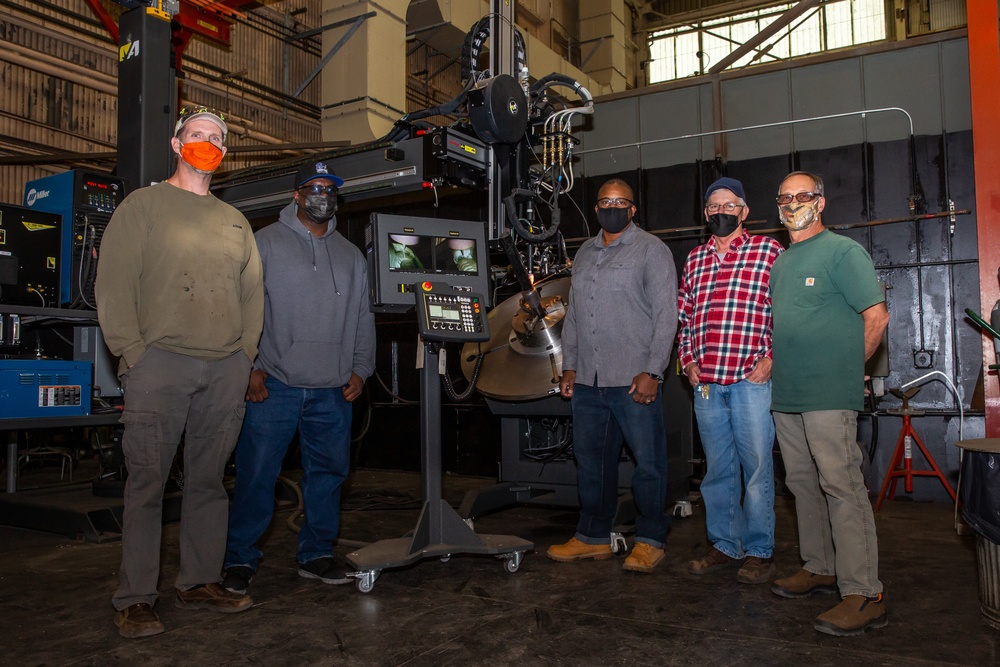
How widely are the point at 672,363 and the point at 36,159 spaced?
548 centimetres

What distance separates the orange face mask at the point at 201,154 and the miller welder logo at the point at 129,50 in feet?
7.02

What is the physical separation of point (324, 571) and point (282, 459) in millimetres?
504

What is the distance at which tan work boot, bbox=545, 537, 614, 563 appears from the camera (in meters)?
3.59

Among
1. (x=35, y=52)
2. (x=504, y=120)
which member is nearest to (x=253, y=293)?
(x=504, y=120)

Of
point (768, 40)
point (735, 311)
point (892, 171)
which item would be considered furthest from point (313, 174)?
point (768, 40)

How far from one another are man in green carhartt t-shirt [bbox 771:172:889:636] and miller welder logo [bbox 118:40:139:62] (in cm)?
374

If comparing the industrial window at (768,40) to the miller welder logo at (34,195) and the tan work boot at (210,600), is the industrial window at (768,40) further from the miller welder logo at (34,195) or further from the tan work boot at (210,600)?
the tan work boot at (210,600)

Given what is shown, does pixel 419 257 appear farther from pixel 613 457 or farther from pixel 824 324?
pixel 824 324

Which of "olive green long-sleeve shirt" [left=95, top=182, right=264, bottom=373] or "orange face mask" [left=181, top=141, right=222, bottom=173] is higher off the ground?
"orange face mask" [left=181, top=141, right=222, bottom=173]

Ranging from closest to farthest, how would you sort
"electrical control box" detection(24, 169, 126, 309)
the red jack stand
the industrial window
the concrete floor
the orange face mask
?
the concrete floor
the orange face mask
"electrical control box" detection(24, 169, 126, 309)
the red jack stand
the industrial window

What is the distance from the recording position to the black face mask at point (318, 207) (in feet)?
10.5

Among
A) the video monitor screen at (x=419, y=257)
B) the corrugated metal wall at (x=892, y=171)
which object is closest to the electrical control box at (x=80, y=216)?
the video monitor screen at (x=419, y=257)

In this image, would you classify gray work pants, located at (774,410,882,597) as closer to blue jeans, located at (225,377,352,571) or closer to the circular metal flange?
the circular metal flange

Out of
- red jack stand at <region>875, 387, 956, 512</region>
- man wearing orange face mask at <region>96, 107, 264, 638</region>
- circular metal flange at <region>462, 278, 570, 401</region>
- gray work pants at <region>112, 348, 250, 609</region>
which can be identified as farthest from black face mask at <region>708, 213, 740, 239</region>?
red jack stand at <region>875, 387, 956, 512</region>
